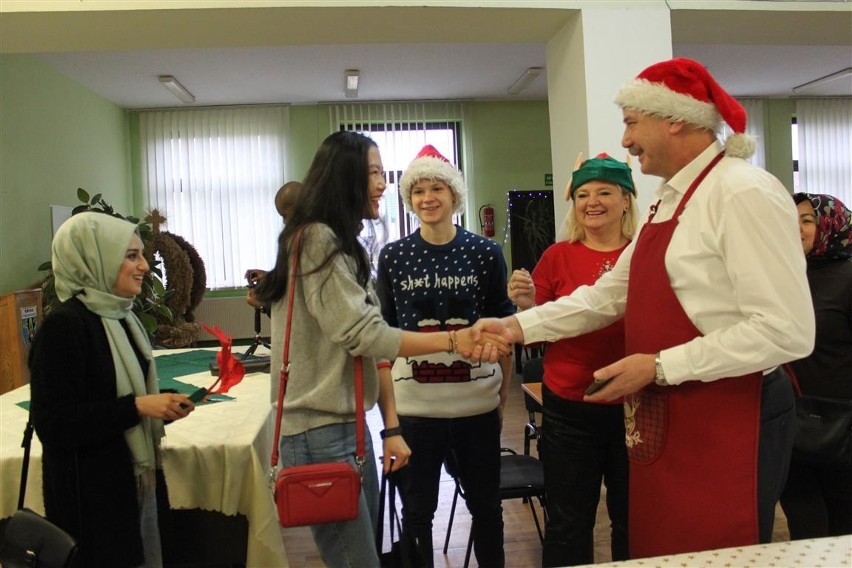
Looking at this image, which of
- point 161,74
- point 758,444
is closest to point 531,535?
point 758,444

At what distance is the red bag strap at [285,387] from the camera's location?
57.2 inches

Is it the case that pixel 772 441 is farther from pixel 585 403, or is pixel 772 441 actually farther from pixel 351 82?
pixel 351 82

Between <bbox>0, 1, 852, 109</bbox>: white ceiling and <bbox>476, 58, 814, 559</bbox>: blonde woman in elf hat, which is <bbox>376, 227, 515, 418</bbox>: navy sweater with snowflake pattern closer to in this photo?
<bbox>476, 58, 814, 559</bbox>: blonde woman in elf hat

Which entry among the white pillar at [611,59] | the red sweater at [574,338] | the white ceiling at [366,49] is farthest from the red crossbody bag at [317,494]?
the white ceiling at [366,49]

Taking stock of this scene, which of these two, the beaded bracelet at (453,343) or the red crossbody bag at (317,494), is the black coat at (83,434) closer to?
the red crossbody bag at (317,494)

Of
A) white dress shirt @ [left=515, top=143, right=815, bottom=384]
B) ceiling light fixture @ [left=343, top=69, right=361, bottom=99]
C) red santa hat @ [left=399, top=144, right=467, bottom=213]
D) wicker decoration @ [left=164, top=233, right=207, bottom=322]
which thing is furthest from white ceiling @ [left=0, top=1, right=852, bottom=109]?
white dress shirt @ [left=515, top=143, right=815, bottom=384]

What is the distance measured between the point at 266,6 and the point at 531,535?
2932 millimetres

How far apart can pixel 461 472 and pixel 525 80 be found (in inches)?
245

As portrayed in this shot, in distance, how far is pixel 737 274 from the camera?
48.2 inches

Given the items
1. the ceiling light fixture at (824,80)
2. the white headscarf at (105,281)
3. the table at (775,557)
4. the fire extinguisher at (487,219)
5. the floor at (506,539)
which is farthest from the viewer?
the fire extinguisher at (487,219)

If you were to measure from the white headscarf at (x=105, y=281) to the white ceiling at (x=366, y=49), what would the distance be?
6.76 feet

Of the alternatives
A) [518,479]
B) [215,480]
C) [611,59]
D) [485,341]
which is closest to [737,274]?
[485,341]

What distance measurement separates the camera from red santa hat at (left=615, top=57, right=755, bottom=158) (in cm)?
140

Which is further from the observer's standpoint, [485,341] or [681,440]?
[485,341]
